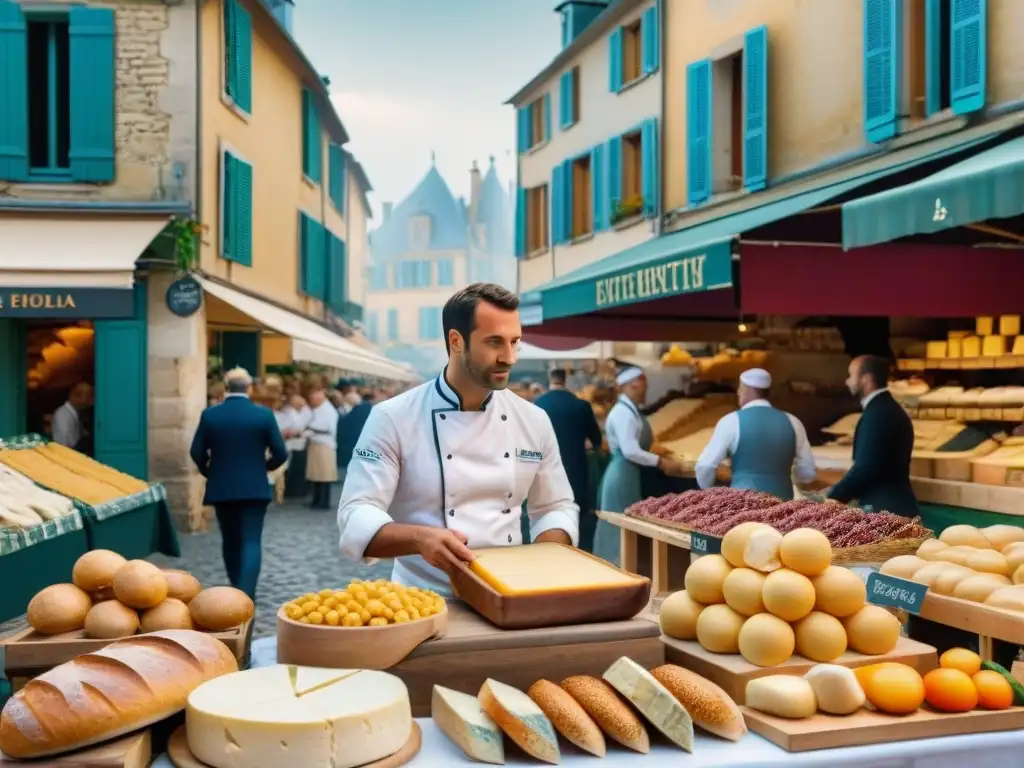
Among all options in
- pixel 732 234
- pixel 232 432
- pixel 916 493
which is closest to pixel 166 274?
pixel 232 432

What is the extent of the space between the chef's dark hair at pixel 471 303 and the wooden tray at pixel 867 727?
3.82 feet

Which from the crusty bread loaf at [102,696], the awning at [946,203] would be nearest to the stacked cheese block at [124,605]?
the crusty bread loaf at [102,696]

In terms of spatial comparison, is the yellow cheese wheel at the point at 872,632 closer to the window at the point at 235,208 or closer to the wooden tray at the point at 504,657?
the wooden tray at the point at 504,657

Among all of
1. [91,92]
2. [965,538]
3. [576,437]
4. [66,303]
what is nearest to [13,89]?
[91,92]

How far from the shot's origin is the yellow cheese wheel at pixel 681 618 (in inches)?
101

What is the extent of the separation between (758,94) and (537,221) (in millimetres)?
8756

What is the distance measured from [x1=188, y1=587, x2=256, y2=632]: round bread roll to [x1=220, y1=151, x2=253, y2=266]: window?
1122 cm

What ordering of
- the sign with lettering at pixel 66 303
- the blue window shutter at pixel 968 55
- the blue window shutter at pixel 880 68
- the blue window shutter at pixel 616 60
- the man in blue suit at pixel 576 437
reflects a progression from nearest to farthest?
the blue window shutter at pixel 968 55 → the man in blue suit at pixel 576 437 → the blue window shutter at pixel 880 68 → the sign with lettering at pixel 66 303 → the blue window shutter at pixel 616 60

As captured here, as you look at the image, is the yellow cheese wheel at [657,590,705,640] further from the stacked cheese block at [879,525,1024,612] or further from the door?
the door

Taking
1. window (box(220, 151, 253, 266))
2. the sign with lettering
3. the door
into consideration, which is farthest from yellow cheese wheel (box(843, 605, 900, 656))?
window (box(220, 151, 253, 266))

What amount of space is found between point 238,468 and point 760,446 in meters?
3.51

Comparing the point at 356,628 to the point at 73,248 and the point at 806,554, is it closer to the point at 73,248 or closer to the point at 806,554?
the point at 806,554

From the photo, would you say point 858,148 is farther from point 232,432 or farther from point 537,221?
point 537,221

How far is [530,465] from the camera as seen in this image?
3.04 m
